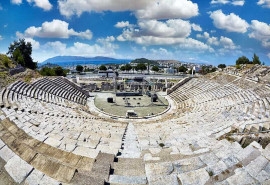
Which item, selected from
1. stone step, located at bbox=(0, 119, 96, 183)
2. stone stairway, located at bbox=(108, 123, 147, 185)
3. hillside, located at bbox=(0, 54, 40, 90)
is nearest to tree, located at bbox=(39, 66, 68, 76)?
hillside, located at bbox=(0, 54, 40, 90)

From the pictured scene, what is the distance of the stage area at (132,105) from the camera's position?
32.8m

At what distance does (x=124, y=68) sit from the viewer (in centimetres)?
9662

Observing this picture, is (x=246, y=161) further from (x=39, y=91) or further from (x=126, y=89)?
(x=126, y=89)

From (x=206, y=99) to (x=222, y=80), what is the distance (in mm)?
9447

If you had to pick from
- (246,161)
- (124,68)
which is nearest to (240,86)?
(246,161)

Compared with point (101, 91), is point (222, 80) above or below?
above

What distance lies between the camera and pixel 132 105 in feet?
120

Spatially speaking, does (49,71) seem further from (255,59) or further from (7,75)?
(255,59)

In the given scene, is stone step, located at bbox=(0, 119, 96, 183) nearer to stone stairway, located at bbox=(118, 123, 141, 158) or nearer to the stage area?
stone stairway, located at bbox=(118, 123, 141, 158)

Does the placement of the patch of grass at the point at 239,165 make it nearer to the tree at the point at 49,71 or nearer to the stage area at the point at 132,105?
the stage area at the point at 132,105

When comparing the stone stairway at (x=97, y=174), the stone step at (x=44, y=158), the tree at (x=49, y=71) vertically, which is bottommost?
the stone stairway at (x=97, y=174)

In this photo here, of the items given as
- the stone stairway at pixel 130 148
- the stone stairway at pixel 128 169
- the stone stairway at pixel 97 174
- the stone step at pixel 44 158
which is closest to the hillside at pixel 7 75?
the stone step at pixel 44 158

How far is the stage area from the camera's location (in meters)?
32.8

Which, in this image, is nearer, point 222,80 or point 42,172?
point 42,172
